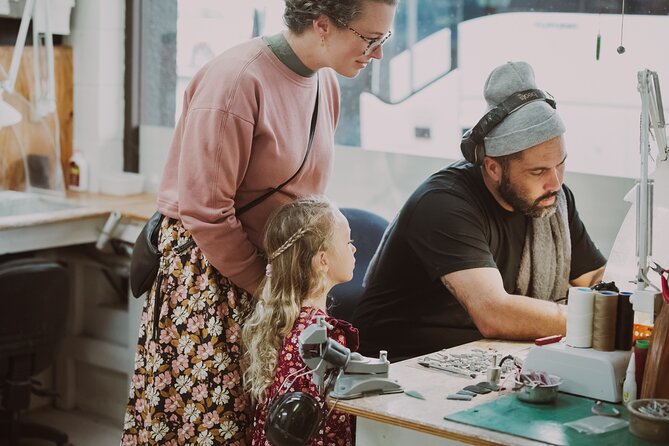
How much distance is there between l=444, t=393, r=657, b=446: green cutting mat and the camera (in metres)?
1.84

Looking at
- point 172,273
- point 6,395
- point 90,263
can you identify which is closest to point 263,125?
point 172,273

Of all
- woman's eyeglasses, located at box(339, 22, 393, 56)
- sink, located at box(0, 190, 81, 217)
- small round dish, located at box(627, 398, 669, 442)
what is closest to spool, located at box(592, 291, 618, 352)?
small round dish, located at box(627, 398, 669, 442)

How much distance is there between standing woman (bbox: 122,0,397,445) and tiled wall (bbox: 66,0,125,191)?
201cm

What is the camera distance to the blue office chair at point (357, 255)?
9.70ft

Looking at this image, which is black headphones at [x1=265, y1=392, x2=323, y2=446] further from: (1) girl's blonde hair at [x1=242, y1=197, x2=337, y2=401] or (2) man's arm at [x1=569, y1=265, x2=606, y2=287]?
(2) man's arm at [x1=569, y1=265, x2=606, y2=287]

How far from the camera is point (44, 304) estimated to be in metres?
3.65

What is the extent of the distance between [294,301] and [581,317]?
64 centimetres

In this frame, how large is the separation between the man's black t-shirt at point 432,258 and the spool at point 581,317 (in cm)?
46

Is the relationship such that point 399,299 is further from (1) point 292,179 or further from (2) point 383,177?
(2) point 383,177

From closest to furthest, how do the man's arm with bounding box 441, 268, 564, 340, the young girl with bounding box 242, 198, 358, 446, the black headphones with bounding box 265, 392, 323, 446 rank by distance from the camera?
the black headphones with bounding box 265, 392, 323, 446 < the young girl with bounding box 242, 198, 358, 446 < the man's arm with bounding box 441, 268, 564, 340

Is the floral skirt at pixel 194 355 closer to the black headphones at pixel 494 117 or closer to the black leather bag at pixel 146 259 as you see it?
the black leather bag at pixel 146 259

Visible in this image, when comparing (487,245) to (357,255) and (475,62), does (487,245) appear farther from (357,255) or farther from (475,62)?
(475,62)

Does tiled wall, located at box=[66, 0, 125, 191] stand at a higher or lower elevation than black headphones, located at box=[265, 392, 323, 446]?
higher

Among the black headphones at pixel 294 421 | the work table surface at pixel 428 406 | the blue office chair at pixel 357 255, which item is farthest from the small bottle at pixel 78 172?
the black headphones at pixel 294 421
